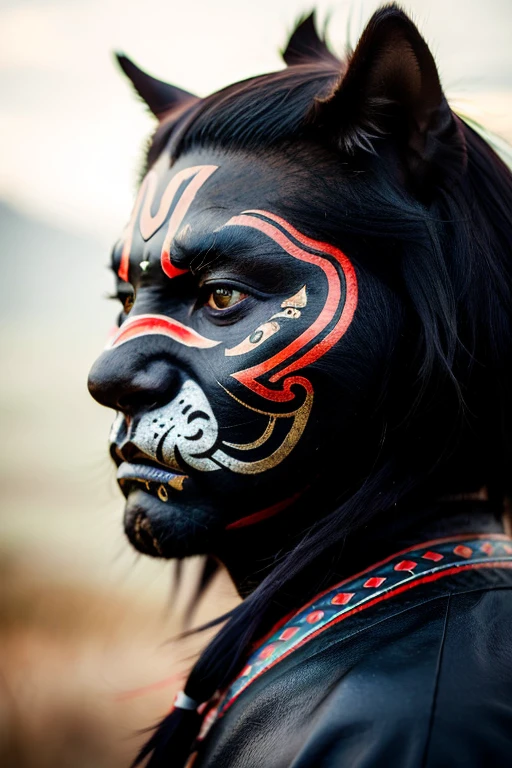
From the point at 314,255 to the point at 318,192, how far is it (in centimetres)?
14

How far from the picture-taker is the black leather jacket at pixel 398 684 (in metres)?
1.14

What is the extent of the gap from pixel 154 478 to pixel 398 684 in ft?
2.22

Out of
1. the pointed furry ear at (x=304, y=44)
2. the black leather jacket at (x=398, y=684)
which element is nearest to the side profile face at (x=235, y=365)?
the black leather jacket at (x=398, y=684)

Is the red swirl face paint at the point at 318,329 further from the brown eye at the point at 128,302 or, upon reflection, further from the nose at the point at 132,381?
the brown eye at the point at 128,302

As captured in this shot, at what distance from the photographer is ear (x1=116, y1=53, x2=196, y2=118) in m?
2.16

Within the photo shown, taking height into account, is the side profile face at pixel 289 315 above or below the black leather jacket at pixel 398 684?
above

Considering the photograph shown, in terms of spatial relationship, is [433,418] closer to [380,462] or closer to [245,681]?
[380,462]

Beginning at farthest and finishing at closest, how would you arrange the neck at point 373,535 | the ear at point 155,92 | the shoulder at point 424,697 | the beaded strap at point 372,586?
the ear at point 155,92
the neck at point 373,535
the beaded strap at point 372,586
the shoulder at point 424,697

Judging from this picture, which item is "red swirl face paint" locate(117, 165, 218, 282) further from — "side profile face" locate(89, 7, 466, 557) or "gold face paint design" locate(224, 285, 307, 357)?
"gold face paint design" locate(224, 285, 307, 357)

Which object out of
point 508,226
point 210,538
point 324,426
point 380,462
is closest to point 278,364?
point 324,426

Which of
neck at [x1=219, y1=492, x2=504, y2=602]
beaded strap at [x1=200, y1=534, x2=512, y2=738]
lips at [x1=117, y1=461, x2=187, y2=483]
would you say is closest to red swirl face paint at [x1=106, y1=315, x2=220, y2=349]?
lips at [x1=117, y1=461, x2=187, y2=483]

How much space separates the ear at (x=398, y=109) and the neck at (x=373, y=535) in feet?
2.23

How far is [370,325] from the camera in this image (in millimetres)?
1560

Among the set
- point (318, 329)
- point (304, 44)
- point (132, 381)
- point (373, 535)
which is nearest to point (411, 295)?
point (318, 329)
